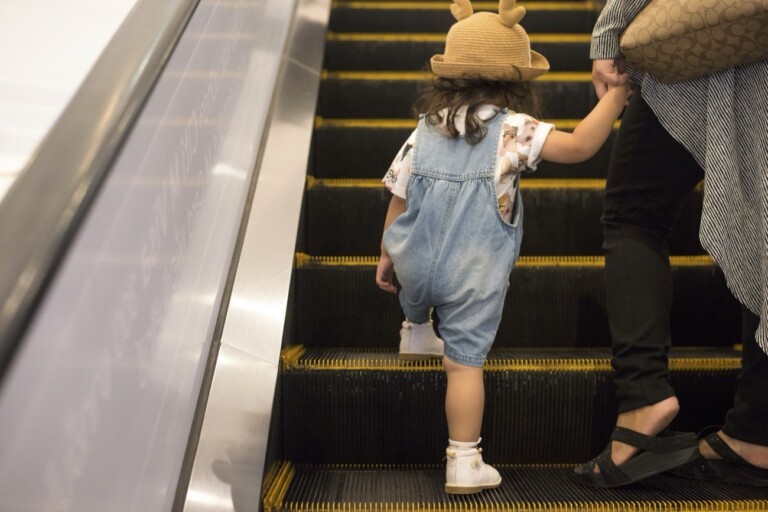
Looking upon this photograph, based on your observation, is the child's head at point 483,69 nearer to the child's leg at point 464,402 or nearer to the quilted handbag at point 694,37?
the quilted handbag at point 694,37

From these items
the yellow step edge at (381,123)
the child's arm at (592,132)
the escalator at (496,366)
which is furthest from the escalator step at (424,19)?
the child's arm at (592,132)

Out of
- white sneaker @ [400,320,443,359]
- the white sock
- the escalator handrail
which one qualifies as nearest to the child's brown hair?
white sneaker @ [400,320,443,359]

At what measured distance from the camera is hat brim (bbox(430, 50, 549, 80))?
81.3 inches

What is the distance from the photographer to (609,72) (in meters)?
1.94

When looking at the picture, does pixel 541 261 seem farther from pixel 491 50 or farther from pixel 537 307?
pixel 491 50

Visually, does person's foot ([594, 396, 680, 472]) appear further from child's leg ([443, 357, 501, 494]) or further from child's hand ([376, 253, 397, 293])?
child's hand ([376, 253, 397, 293])

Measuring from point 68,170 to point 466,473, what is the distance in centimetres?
128

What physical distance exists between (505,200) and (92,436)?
51.1 inches

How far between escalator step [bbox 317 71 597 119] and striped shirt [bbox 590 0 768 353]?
5.51 ft

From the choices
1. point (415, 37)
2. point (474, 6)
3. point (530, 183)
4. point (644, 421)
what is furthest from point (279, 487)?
point (474, 6)

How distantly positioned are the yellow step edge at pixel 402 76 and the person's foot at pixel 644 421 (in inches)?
73.3

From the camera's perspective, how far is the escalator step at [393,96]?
3539 millimetres

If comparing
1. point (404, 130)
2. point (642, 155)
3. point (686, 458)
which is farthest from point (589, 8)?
point (686, 458)

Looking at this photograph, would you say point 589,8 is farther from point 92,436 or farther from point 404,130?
point 92,436
